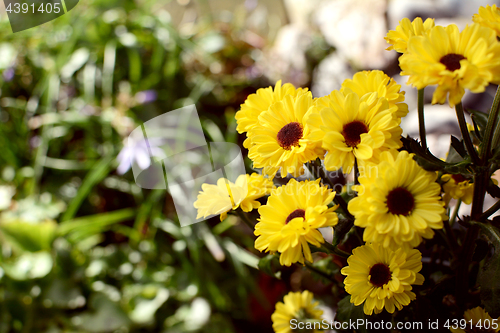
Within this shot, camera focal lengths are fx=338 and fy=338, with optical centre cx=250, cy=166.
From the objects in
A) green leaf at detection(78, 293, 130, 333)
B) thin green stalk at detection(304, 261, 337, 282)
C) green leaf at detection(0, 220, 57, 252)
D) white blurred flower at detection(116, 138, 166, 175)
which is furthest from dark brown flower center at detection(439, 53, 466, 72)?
green leaf at detection(0, 220, 57, 252)

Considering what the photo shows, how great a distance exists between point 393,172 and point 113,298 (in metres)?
0.80

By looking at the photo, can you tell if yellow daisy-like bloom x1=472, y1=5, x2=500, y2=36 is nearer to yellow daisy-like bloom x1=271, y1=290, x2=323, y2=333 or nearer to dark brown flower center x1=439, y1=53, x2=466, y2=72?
dark brown flower center x1=439, y1=53, x2=466, y2=72

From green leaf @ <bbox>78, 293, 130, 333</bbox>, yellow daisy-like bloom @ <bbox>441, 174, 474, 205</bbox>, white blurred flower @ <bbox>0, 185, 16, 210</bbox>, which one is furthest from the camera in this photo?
white blurred flower @ <bbox>0, 185, 16, 210</bbox>

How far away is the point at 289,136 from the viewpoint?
0.92 ft

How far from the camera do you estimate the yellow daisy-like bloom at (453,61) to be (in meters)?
0.22

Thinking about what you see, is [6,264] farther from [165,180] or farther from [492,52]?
[492,52]

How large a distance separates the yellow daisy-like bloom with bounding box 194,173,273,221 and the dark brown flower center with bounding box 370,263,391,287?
0.36ft

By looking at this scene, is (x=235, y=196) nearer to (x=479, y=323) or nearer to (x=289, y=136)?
(x=289, y=136)

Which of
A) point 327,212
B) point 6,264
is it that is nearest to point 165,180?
point 6,264

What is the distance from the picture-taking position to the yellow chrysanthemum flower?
261 millimetres

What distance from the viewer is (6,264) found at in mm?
820

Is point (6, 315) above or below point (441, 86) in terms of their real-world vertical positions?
below

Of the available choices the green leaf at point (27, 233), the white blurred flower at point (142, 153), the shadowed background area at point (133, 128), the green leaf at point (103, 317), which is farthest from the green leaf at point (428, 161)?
the green leaf at point (27, 233)

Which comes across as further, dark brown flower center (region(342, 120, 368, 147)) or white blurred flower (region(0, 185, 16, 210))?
white blurred flower (region(0, 185, 16, 210))
